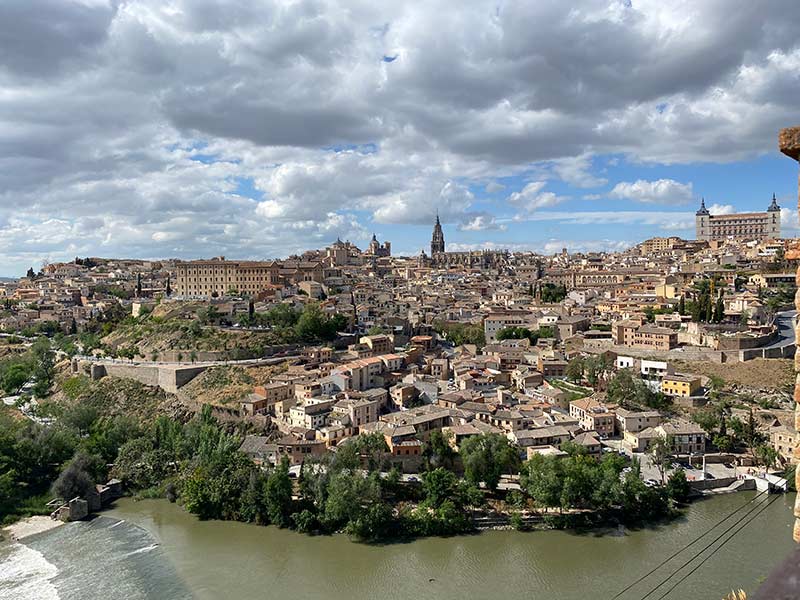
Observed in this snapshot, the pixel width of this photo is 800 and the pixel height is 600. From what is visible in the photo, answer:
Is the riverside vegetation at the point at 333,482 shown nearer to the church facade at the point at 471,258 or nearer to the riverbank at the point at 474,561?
the riverbank at the point at 474,561

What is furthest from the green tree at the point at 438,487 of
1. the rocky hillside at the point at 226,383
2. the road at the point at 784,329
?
the road at the point at 784,329

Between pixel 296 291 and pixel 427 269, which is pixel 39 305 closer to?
pixel 296 291

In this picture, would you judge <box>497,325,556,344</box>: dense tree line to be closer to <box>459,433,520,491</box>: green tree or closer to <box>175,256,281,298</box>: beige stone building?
<box>459,433,520,491</box>: green tree

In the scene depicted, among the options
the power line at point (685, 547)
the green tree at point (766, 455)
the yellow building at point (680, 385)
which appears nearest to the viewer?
the power line at point (685, 547)

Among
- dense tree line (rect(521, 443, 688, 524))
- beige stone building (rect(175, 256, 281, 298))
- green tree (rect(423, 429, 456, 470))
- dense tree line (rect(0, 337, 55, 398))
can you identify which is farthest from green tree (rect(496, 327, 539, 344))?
dense tree line (rect(0, 337, 55, 398))

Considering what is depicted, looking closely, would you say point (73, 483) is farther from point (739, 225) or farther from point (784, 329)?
point (739, 225)

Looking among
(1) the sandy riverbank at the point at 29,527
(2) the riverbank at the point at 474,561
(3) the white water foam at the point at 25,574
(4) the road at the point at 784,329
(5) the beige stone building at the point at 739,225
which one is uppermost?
(5) the beige stone building at the point at 739,225

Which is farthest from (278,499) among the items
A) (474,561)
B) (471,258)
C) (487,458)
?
(471,258)

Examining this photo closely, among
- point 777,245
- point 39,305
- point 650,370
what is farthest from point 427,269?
point 650,370
